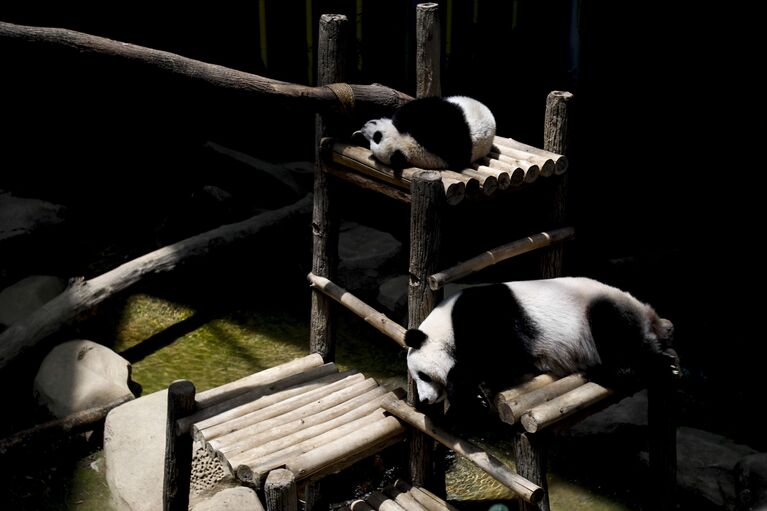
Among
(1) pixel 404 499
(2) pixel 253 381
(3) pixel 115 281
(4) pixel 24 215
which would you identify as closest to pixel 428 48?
(2) pixel 253 381

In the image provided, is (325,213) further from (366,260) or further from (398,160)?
(366,260)

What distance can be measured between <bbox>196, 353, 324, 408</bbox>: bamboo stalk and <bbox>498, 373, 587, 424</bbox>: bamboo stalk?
1.48 metres

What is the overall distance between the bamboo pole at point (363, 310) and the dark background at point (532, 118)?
215cm

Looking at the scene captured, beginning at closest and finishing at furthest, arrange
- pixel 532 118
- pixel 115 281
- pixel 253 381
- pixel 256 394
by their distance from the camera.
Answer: pixel 256 394, pixel 253 381, pixel 115 281, pixel 532 118

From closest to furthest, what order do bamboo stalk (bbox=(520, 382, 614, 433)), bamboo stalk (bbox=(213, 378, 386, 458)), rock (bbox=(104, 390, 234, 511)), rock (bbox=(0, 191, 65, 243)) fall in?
bamboo stalk (bbox=(520, 382, 614, 433))
bamboo stalk (bbox=(213, 378, 386, 458))
rock (bbox=(104, 390, 234, 511))
rock (bbox=(0, 191, 65, 243))

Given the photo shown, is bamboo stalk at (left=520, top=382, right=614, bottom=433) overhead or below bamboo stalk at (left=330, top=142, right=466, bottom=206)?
below

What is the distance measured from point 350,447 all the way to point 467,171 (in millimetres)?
1468

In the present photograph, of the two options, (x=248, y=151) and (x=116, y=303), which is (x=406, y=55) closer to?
(x=248, y=151)

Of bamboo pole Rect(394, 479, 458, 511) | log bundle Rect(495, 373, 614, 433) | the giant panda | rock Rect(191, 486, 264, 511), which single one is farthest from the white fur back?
rock Rect(191, 486, 264, 511)

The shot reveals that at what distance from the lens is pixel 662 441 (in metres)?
4.39

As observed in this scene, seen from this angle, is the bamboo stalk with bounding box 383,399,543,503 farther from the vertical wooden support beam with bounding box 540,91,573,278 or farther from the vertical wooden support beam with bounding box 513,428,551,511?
the vertical wooden support beam with bounding box 540,91,573,278

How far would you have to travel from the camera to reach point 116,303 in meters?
6.82

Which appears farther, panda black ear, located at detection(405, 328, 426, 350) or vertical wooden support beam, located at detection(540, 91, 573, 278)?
vertical wooden support beam, located at detection(540, 91, 573, 278)

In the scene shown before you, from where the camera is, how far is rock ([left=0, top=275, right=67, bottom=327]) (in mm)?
6566
